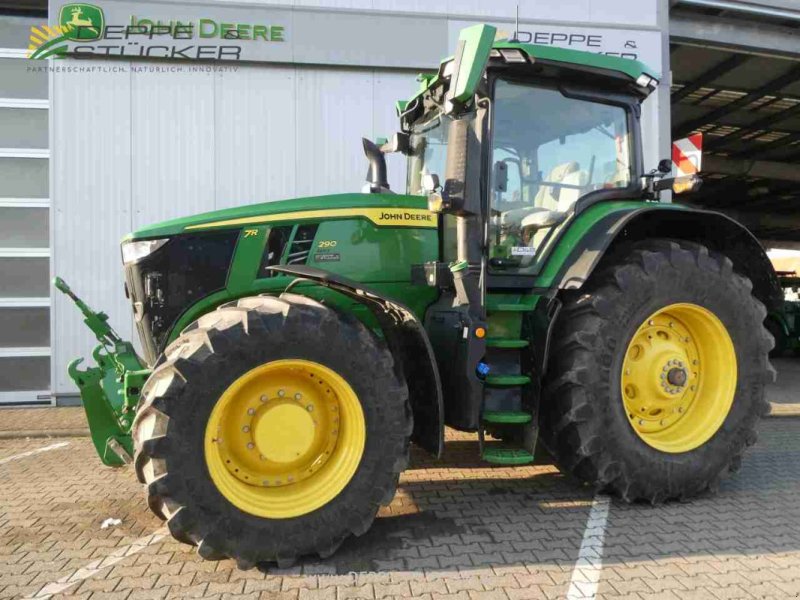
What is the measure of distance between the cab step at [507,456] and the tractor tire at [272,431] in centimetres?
61

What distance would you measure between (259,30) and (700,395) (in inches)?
237

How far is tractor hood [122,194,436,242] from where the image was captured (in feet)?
10.6

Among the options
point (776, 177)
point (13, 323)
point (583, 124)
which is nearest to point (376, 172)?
point (583, 124)

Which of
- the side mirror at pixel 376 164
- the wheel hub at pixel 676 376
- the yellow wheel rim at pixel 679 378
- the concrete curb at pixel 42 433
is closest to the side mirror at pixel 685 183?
the yellow wheel rim at pixel 679 378

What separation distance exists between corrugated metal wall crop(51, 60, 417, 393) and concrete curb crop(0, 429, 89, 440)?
1.17 meters

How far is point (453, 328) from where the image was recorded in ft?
11.0

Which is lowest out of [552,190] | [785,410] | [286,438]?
[785,410]

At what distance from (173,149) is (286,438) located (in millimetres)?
5066

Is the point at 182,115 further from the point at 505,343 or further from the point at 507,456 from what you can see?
the point at 507,456

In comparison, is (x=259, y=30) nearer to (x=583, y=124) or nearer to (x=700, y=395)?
(x=583, y=124)

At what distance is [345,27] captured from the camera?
6.82m

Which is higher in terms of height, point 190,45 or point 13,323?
point 190,45

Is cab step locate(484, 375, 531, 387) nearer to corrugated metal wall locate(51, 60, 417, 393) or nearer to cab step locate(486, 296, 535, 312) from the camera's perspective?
cab step locate(486, 296, 535, 312)

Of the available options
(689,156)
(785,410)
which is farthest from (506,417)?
(785,410)
